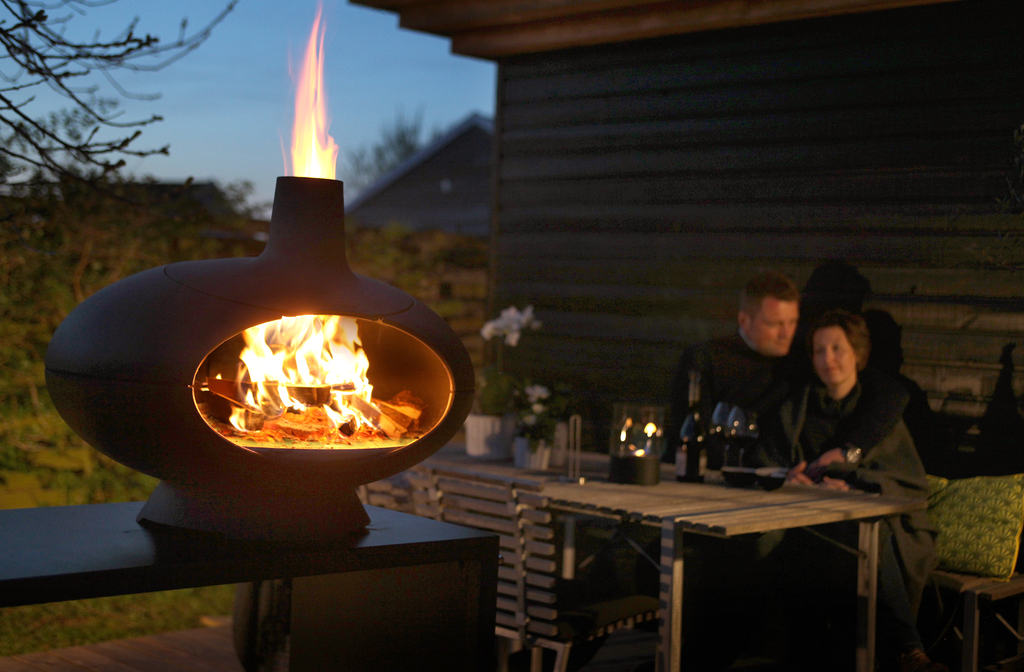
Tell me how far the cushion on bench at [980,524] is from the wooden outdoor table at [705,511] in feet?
0.51

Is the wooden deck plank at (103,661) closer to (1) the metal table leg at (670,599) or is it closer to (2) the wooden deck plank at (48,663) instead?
(2) the wooden deck plank at (48,663)

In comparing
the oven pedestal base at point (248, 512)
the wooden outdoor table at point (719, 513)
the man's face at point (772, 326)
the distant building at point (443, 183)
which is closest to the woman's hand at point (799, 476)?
the wooden outdoor table at point (719, 513)

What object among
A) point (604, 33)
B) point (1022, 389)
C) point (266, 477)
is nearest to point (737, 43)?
point (604, 33)

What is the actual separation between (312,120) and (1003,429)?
2486 mm

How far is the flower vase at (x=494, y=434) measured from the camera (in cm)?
381

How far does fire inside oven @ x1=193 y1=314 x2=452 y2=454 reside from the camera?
2.24 meters

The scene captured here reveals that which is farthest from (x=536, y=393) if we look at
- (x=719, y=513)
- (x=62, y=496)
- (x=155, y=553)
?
(x=62, y=496)

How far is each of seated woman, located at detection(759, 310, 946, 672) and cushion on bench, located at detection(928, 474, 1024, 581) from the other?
7 cm

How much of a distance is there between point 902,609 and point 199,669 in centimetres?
240

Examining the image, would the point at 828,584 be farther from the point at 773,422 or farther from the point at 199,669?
the point at 199,669

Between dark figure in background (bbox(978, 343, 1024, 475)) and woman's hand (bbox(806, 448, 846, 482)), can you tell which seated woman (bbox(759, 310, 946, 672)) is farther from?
dark figure in background (bbox(978, 343, 1024, 475))

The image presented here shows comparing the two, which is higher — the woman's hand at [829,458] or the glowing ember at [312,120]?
the glowing ember at [312,120]

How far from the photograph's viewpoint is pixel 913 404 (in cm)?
361

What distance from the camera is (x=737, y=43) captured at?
4.12m
